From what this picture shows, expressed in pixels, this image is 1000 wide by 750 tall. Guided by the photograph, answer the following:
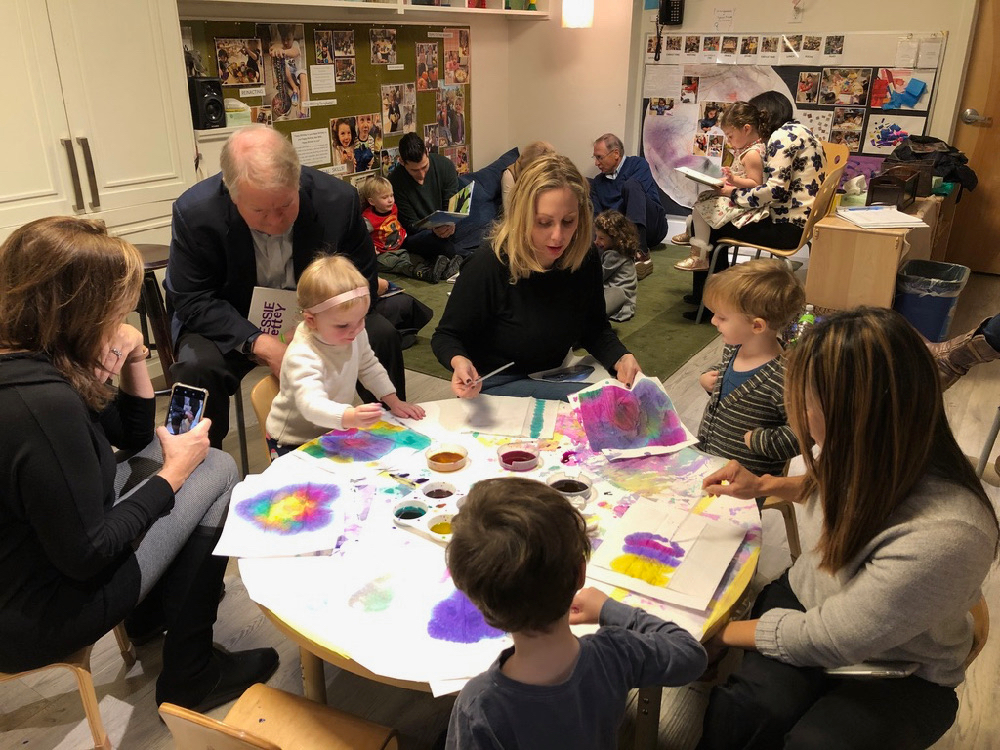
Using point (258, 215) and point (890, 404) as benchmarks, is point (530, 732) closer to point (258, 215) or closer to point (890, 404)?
point (890, 404)

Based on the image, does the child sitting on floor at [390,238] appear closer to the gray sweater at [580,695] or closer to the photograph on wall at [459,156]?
the photograph on wall at [459,156]

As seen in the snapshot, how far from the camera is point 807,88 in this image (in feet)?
17.1

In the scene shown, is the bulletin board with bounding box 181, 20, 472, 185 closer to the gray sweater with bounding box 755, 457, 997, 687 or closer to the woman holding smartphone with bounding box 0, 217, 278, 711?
the woman holding smartphone with bounding box 0, 217, 278, 711

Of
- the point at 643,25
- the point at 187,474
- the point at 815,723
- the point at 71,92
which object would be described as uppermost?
the point at 643,25

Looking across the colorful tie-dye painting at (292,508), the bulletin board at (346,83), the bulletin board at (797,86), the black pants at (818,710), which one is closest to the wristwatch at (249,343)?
the colorful tie-dye painting at (292,508)

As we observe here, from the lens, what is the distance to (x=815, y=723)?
4.20 ft

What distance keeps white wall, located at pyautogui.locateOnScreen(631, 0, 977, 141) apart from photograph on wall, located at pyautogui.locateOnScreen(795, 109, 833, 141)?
483 millimetres

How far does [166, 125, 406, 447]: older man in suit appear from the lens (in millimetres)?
2287

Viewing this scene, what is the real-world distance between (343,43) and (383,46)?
1.25ft

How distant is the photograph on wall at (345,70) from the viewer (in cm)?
476

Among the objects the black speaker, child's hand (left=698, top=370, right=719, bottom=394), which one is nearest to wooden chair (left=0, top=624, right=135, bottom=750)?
child's hand (left=698, top=370, right=719, bottom=394)

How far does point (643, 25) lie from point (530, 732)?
5643 millimetres

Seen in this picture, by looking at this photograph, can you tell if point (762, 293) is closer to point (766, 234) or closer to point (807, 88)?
point (766, 234)

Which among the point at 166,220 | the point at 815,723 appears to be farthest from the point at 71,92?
the point at 815,723
